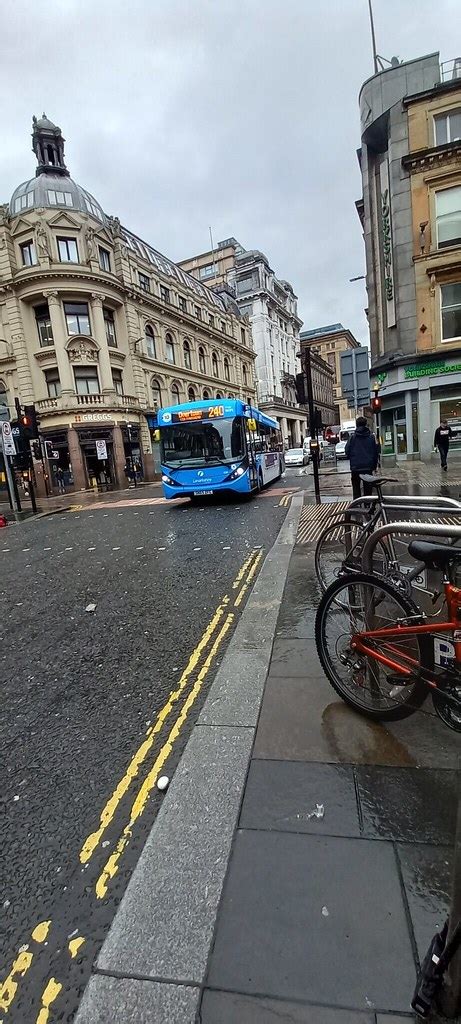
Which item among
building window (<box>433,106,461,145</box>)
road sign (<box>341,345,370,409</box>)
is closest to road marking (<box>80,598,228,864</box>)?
road sign (<box>341,345,370,409</box>)

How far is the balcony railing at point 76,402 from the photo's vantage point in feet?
99.2

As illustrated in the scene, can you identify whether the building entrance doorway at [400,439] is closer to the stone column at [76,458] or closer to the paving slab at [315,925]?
the stone column at [76,458]

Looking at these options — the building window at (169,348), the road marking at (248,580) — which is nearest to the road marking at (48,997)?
the road marking at (248,580)

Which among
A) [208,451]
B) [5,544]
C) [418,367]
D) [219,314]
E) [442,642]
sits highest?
[219,314]

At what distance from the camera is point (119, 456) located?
32.0m

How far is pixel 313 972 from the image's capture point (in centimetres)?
140

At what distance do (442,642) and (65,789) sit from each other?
6.94ft

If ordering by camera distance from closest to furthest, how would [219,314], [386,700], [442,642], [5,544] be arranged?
[442,642]
[386,700]
[5,544]
[219,314]

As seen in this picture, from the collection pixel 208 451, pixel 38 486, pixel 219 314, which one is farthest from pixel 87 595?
pixel 219 314

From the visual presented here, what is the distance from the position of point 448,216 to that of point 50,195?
26.2 metres

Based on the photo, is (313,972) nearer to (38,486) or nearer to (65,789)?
(65,789)

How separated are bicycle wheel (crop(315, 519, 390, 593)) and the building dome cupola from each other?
39.4 metres

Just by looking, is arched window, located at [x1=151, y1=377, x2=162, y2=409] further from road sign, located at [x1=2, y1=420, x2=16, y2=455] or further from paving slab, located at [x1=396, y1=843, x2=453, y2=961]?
paving slab, located at [x1=396, y1=843, x2=453, y2=961]

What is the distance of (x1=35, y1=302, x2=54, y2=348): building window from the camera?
102ft
